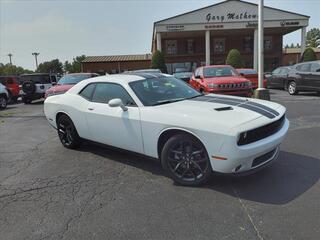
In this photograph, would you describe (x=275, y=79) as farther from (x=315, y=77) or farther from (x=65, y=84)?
(x=65, y=84)

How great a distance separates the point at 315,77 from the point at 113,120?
39.3 feet

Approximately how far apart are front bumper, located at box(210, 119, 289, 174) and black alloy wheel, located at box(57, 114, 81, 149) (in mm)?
3226

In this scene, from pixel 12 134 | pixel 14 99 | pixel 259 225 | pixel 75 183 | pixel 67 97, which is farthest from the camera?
pixel 14 99

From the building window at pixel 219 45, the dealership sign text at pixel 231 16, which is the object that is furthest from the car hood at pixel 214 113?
the building window at pixel 219 45

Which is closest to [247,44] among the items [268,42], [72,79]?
[268,42]

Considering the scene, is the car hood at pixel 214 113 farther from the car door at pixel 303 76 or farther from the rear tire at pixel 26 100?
the rear tire at pixel 26 100

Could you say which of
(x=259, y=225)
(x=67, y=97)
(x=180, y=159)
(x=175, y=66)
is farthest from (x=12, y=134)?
(x=175, y=66)

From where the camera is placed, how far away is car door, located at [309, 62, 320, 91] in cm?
1415

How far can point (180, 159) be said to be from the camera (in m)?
4.36

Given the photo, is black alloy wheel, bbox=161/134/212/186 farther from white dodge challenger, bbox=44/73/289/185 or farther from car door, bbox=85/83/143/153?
car door, bbox=85/83/143/153

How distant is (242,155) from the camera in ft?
12.6

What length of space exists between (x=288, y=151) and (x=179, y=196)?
2.67 metres

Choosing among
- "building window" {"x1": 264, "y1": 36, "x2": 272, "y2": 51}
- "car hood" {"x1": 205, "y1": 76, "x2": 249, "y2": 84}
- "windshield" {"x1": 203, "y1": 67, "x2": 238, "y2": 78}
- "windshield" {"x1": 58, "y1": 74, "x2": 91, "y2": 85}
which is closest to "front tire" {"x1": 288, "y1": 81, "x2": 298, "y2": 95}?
"windshield" {"x1": 203, "y1": 67, "x2": 238, "y2": 78}

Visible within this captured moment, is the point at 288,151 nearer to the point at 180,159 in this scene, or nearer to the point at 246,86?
the point at 180,159
